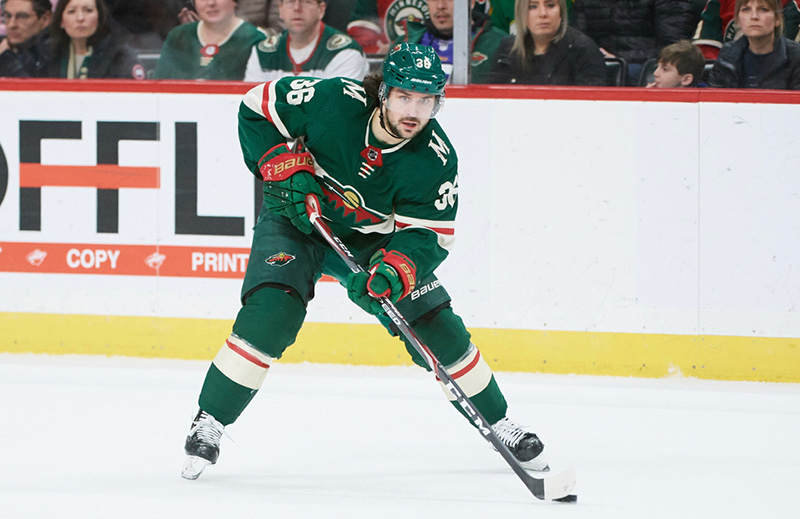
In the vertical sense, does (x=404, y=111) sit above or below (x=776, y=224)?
above

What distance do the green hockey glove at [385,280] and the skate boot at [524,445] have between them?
48 cm

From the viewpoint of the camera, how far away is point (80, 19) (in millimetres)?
4203

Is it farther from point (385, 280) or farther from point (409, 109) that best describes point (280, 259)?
point (409, 109)

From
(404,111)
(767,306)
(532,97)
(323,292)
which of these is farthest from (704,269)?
(404,111)

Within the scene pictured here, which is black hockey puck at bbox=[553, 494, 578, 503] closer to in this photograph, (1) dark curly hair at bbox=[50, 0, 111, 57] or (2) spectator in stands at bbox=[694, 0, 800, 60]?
(2) spectator in stands at bbox=[694, 0, 800, 60]

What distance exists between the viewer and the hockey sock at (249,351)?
8.13ft

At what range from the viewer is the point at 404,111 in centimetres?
244

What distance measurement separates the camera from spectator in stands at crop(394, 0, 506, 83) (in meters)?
3.89

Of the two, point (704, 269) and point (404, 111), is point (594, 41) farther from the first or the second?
point (404, 111)

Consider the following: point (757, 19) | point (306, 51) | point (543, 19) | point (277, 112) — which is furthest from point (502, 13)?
point (277, 112)

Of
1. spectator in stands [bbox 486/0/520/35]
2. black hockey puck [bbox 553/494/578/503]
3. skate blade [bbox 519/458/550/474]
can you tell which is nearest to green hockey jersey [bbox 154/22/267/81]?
spectator in stands [bbox 486/0/520/35]

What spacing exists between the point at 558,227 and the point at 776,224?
750 mm

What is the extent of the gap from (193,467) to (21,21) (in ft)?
8.06

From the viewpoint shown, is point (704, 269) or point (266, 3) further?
point (266, 3)
